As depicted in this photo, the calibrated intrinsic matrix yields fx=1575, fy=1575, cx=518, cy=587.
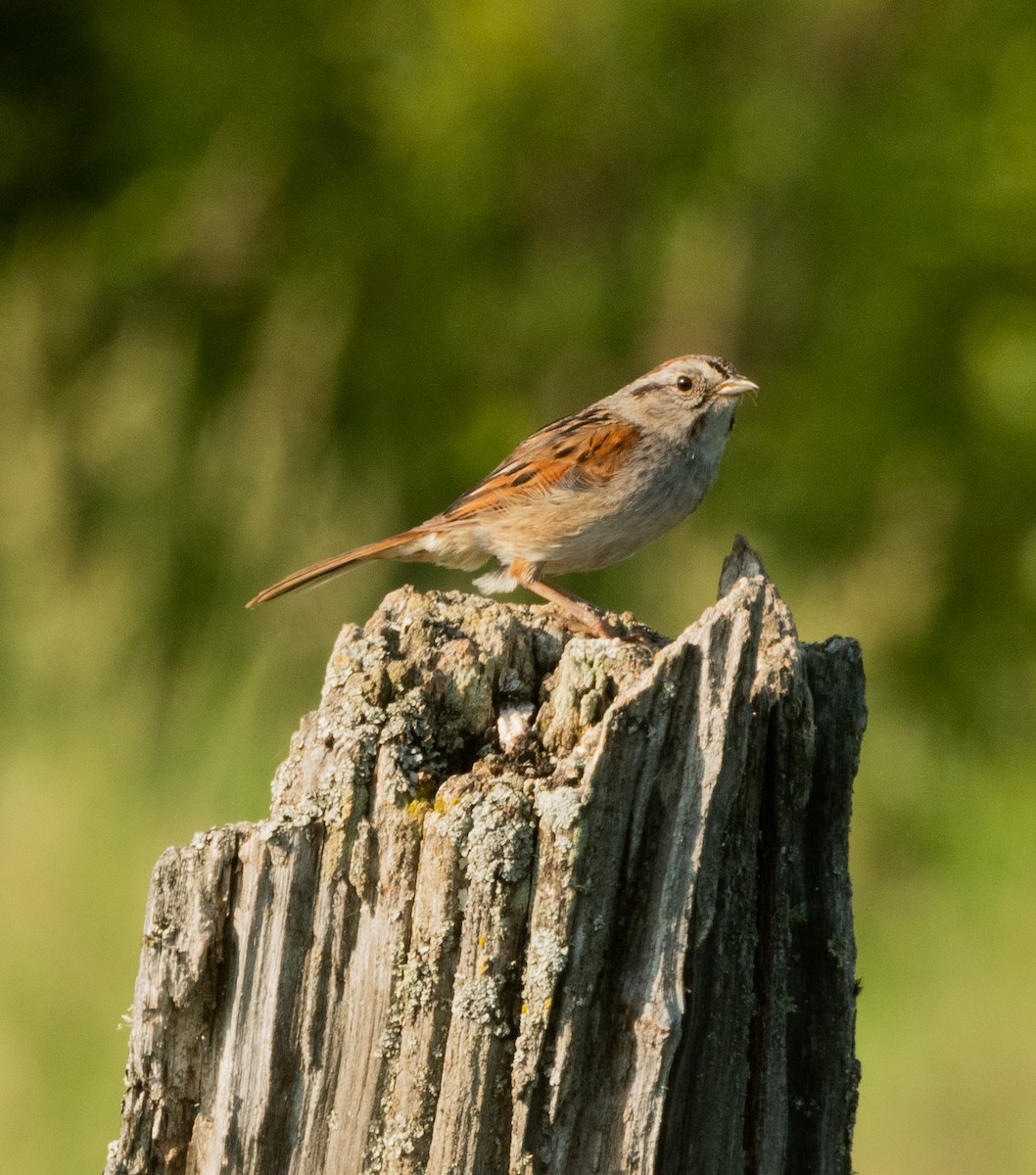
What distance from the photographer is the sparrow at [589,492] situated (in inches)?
204

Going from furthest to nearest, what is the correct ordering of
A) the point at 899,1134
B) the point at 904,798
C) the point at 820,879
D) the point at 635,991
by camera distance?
the point at 904,798, the point at 899,1134, the point at 820,879, the point at 635,991

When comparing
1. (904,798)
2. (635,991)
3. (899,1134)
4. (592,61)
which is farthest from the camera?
(592,61)

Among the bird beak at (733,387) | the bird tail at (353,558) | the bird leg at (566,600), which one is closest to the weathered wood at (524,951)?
the bird leg at (566,600)

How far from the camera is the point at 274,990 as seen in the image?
267cm

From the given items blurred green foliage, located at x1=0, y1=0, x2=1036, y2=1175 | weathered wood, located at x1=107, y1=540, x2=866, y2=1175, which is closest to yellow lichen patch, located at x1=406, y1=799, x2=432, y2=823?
weathered wood, located at x1=107, y1=540, x2=866, y2=1175

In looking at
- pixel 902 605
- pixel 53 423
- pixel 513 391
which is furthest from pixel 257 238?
pixel 902 605

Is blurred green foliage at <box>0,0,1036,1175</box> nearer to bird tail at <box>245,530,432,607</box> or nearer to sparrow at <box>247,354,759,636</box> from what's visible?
bird tail at <box>245,530,432,607</box>

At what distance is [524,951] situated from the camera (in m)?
2.60

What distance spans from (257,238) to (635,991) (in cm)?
1079

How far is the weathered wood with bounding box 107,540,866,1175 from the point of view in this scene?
101 inches

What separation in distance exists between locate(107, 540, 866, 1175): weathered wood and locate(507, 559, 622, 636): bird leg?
2.86 feet

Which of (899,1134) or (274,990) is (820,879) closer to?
(274,990)

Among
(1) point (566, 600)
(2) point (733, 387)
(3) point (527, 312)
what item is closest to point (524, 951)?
(1) point (566, 600)

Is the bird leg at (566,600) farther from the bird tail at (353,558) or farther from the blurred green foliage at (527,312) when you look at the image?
the blurred green foliage at (527,312)
